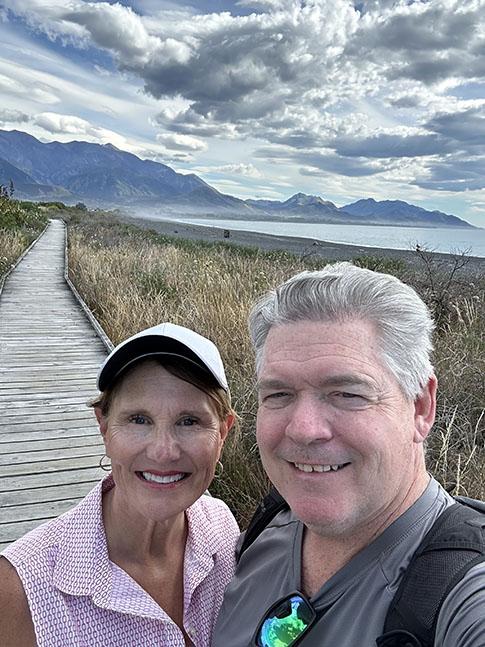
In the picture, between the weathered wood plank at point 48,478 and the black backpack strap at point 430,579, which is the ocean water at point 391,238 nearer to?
the weathered wood plank at point 48,478

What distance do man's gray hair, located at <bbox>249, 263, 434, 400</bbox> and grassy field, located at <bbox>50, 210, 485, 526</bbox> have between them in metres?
1.08

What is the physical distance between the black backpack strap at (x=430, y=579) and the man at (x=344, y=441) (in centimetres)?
10

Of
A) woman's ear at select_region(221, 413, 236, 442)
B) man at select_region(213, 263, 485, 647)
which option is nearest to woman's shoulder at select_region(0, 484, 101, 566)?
woman's ear at select_region(221, 413, 236, 442)

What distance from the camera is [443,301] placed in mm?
7117

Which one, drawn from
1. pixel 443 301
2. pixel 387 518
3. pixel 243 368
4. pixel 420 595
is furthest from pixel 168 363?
pixel 443 301

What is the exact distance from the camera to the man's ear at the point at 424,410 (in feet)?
4.38

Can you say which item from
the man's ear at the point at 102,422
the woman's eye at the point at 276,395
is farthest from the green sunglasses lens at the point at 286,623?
the man's ear at the point at 102,422

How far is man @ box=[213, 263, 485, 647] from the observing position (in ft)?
3.99

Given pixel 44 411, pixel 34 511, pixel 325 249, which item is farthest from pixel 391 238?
pixel 34 511

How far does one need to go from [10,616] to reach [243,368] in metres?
3.59

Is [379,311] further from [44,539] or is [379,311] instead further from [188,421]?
[44,539]

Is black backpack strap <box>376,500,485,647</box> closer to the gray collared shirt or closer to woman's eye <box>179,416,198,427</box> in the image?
the gray collared shirt

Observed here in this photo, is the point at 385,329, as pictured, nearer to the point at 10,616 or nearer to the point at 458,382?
the point at 10,616

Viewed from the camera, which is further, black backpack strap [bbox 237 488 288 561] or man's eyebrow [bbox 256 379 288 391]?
black backpack strap [bbox 237 488 288 561]
